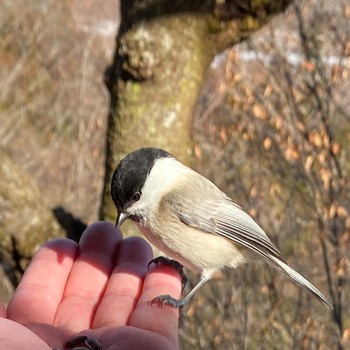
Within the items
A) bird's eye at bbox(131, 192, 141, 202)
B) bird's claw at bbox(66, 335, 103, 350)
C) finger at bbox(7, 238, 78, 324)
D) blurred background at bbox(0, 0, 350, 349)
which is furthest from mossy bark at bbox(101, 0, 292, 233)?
blurred background at bbox(0, 0, 350, 349)


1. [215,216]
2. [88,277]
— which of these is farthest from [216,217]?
[88,277]

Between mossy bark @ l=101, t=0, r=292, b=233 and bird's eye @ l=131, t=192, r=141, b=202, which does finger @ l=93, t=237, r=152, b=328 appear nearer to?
bird's eye @ l=131, t=192, r=141, b=202

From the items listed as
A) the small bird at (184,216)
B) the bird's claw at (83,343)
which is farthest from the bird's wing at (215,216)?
the bird's claw at (83,343)

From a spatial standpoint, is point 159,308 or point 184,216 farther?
point 184,216

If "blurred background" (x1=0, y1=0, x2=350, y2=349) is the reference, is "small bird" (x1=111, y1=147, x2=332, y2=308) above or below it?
above

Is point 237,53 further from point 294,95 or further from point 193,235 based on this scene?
point 193,235

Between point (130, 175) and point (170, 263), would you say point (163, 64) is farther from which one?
point (170, 263)
